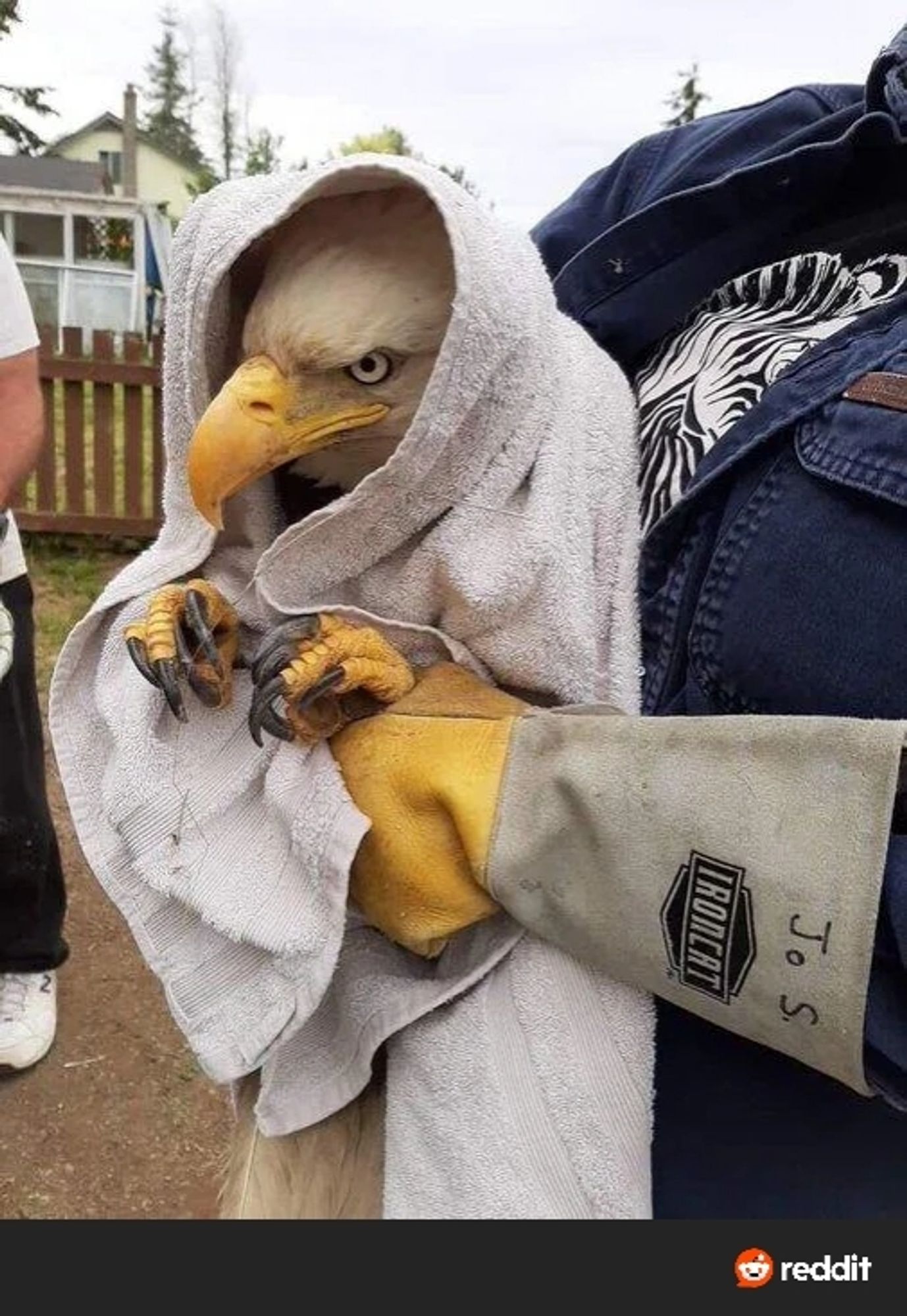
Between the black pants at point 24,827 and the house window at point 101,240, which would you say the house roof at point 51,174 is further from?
the black pants at point 24,827

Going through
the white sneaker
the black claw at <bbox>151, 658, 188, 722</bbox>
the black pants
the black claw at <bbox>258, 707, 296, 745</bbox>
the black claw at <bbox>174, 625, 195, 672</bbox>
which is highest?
the black claw at <bbox>174, 625, 195, 672</bbox>

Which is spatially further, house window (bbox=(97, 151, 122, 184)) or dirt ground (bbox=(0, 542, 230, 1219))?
house window (bbox=(97, 151, 122, 184))

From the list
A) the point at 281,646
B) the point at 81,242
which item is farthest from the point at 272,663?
the point at 81,242

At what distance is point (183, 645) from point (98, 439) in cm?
617

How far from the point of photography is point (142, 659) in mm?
925

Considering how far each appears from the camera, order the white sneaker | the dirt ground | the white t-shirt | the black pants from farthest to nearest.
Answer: the white sneaker < the black pants < the dirt ground < the white t-shirt

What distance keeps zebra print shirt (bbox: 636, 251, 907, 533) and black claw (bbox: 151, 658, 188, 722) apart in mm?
364

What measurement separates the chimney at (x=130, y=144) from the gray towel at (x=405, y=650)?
35298 millimetres

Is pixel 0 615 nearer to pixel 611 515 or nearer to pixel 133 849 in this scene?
pixel 133 849

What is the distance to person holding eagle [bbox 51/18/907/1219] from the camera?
29.9 inches

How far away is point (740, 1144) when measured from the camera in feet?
2.93

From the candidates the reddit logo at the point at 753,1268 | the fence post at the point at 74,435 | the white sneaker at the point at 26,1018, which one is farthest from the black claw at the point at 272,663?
the fence post at the point at 74,435

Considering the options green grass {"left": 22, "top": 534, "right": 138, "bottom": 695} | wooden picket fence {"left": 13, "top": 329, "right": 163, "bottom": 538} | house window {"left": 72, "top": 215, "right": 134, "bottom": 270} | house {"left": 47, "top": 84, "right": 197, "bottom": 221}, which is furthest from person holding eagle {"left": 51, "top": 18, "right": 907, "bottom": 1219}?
house {"left": 47, "top": 84, "right": 197, "bottom": 221}

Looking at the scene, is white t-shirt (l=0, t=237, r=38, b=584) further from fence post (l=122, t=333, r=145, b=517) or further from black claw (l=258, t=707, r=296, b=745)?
fence post (l=122, t=333, r=145, b=517)
